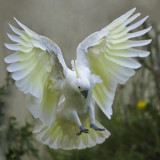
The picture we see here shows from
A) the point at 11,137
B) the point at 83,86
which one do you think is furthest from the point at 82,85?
the point at 11,137

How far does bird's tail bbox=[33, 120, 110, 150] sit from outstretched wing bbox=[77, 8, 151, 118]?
0.62ft

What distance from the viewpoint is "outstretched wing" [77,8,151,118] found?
179cm

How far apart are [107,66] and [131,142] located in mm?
1891

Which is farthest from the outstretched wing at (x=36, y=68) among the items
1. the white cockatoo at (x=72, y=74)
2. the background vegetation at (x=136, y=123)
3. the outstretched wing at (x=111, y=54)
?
the background vegetation at (x=136, y=123)

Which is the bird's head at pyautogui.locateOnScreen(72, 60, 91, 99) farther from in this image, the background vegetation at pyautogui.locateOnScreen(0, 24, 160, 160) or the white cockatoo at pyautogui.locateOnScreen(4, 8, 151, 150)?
the background vegetation at pyautogui.locateOnScreen(0, 24, 160, 160)

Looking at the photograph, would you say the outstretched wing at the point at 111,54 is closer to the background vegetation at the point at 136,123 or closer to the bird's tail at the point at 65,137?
the bird's tail at the point at 65,137

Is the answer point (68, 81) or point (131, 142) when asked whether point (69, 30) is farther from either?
point (68, 81)

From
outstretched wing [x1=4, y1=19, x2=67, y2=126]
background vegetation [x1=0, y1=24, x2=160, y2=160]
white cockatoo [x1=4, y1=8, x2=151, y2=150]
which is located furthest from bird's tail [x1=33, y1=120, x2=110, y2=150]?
background vegetation [x1=0, y1=24, x2=160, y2=160]

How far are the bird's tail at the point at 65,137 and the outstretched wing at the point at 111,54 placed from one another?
0.19m

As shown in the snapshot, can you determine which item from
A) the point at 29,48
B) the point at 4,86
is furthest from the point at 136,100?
the point at 29,48

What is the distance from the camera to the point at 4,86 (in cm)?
240

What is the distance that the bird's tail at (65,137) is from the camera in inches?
76.2

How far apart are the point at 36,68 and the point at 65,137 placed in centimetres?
41

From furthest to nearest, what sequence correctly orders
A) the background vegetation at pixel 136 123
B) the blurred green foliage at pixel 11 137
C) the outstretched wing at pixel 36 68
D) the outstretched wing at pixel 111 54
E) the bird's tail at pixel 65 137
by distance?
the background vegetation at pixel 136 123
the blurred green foliage at pixel 11 137
the bird's tail at pixel 65 137
the outstretched wing at pixel 111 54
the outstretched wing at pixel 36 68
